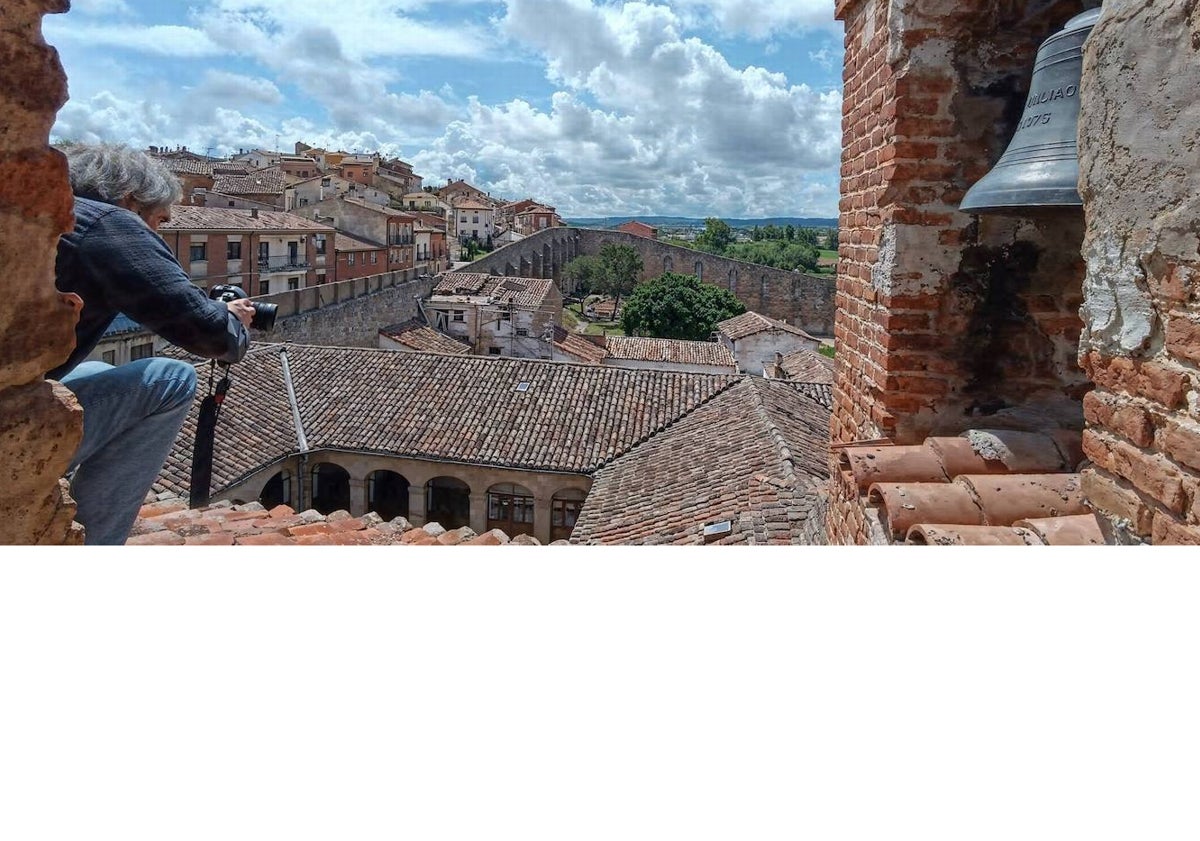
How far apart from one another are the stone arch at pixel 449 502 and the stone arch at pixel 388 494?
17.1 inches

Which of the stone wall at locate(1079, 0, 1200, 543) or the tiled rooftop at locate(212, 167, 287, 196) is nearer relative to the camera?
the stone wall at locate(1079, 0, 1200, 543)

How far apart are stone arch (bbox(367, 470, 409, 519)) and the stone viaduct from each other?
32337 mm

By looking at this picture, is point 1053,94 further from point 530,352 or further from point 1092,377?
point 530,352

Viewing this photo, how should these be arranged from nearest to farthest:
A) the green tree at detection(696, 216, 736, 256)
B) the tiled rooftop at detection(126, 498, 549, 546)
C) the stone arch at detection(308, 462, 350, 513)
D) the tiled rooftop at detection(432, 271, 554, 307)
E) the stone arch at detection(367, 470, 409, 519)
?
the tiled rooftop at detection(126, 498, 549, 546)
the stone arch at detection(308, 462, 350, 513)
the stone arch at detection(367, 470, 409, 519)
the tiled rooftop at detection(432, 271, 554, 307)
the green tree at detection(696, 216, 736, 256)

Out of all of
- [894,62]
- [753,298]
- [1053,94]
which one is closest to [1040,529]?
[1053,94]

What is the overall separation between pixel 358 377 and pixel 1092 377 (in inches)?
520

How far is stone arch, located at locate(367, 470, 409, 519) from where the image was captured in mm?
12812

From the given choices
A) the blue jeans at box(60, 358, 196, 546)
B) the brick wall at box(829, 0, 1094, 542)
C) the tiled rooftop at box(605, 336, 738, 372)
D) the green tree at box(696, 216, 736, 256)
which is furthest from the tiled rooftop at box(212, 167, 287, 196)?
the green tree at box(696, 216, 736, 256)

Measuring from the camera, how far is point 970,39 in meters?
2.48

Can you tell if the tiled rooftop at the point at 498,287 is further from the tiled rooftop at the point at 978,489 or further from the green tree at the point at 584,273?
the tiled rooftop at the point at 978,489

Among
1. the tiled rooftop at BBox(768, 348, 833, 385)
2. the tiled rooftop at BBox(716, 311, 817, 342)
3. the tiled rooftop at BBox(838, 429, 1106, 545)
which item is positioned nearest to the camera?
the tiled rooftop at BBox(838, 429, 1106, 545)

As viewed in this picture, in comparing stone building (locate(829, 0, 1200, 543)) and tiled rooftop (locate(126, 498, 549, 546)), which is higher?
stone building (locate(829, 0, 1200, 543))

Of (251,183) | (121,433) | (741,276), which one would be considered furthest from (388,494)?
(741,276)

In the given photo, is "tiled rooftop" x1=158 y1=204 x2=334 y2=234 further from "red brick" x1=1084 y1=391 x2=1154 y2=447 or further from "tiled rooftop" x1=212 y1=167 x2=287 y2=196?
"red brick" x1=1084 y1=391 x2=1154 y2=447
